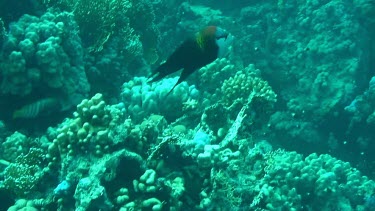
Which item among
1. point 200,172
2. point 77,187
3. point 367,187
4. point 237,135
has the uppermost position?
point 77,187

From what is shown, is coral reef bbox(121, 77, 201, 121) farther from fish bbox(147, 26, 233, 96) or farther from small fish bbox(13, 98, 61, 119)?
fish bbox(147, 26, 233, 96)

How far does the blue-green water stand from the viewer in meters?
3.65

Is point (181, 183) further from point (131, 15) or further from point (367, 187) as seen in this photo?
point (131, 15)

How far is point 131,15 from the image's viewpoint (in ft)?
25.7

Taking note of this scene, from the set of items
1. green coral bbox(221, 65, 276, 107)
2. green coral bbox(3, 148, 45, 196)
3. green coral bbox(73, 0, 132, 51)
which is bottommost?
green coral bbox(221, 65, 276, 107)

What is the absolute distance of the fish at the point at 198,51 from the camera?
8.18ft

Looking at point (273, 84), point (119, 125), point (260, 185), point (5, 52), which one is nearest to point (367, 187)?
point (260, 185)

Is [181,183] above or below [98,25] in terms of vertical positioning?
below

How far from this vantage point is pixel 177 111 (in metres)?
5.76

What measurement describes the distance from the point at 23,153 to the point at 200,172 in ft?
7.31

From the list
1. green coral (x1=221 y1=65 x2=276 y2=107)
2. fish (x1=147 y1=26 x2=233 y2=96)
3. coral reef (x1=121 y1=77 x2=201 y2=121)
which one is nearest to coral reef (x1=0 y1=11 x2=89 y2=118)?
coral reef (x1=121 y1=77 x2=201 y2=121)

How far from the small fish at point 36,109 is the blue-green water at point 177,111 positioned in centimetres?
2

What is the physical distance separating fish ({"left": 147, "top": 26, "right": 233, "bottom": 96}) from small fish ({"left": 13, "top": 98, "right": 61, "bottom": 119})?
114 inches

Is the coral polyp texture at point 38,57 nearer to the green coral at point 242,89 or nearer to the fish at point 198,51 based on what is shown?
the green coral at point 242,89
